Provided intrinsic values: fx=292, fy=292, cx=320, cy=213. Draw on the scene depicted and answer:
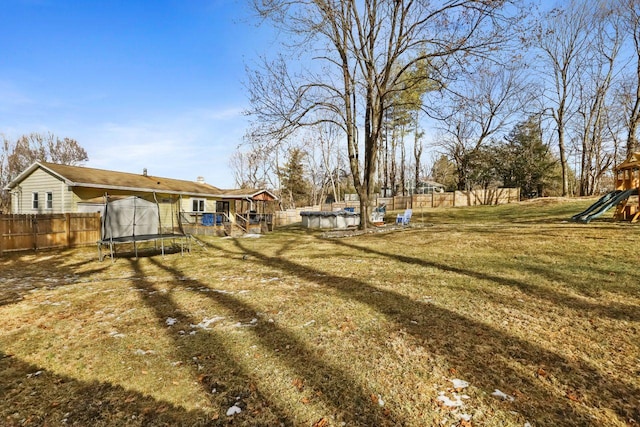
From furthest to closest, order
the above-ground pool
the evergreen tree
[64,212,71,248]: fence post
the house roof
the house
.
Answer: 1. the evergreen tree
2. the above-ground pool
3. the house roof
4. the house
5. [64,212,71,248]: fence post

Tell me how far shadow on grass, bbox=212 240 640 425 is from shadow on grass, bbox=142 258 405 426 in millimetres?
944

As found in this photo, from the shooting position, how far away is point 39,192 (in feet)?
52.6

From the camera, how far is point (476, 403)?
218 cm

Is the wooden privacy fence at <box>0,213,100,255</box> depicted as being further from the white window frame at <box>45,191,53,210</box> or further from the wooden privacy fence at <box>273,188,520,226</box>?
the wooden privacy fence at <box>273,188,520,226</box>

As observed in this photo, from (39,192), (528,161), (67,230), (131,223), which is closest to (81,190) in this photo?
(39,192)

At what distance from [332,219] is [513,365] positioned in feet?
58.6

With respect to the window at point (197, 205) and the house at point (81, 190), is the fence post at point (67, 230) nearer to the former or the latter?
the house at point (81, 190)

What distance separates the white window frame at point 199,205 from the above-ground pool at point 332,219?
26.0ft

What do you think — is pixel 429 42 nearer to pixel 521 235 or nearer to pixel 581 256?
pixel 521 235

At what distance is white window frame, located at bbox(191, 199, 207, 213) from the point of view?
21159 millimetres

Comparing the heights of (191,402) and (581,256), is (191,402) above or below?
below

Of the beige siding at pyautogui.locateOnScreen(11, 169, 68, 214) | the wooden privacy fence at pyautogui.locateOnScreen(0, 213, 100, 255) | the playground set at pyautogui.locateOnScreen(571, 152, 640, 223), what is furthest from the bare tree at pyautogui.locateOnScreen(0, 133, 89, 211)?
the playground set at pyautogui.locateOnScreen(571, 152, 640, 223)

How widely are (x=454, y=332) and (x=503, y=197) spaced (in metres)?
31.4

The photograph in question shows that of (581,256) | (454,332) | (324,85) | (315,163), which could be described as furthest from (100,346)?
(315,163)
